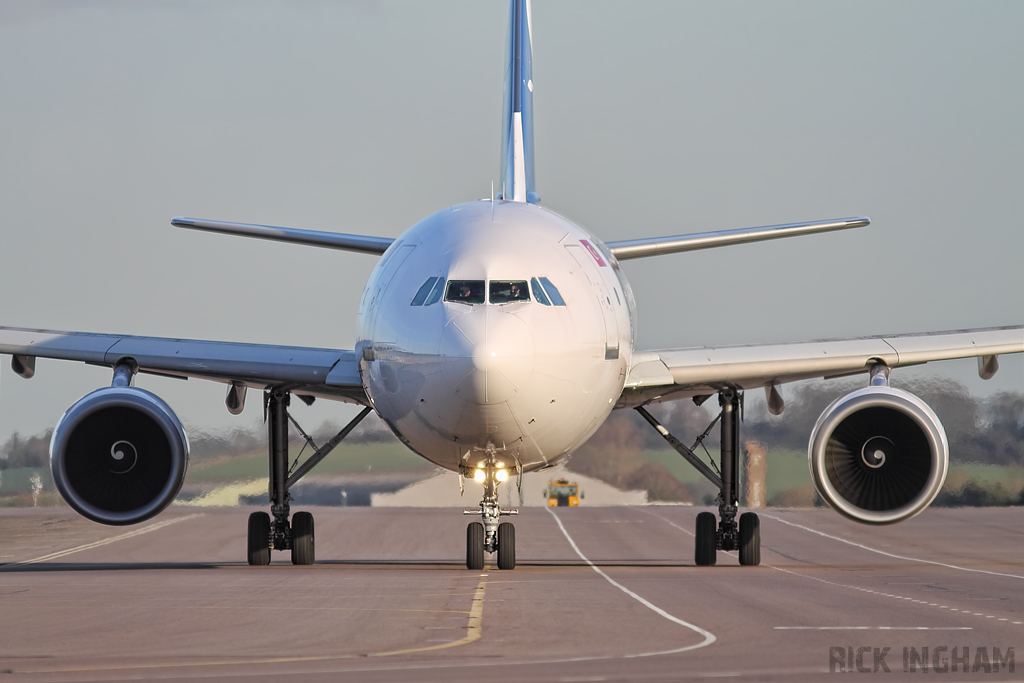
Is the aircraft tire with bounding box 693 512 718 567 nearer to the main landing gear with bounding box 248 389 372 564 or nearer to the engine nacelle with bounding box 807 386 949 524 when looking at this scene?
the engine nacelle with bounding box 807 386 949 524

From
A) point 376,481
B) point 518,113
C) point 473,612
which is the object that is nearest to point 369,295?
point 473,612

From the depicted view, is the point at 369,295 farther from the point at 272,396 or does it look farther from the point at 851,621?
the point at 851,621

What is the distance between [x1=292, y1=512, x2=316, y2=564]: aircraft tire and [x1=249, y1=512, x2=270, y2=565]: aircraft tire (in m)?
0.36

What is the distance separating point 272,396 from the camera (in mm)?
20391

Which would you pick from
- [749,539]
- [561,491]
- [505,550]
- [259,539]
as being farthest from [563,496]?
[505,550]

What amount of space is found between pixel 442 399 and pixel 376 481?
16.9 m

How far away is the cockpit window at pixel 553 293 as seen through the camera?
14.7 metres

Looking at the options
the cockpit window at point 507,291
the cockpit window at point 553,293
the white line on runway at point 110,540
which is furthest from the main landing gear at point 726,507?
the white line on runway at point 110,540

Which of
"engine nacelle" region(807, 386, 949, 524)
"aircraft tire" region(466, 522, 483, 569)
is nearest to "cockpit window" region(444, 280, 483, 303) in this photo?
"aircraft tire" region(466, 522, 483, 569)

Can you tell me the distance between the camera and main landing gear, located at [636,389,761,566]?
2059cm

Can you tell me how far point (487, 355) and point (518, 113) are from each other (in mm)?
10155

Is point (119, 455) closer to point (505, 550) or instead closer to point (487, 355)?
point (505, 550)

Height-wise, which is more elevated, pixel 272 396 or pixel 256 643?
pixel 272 396

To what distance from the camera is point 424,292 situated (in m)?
14.6
